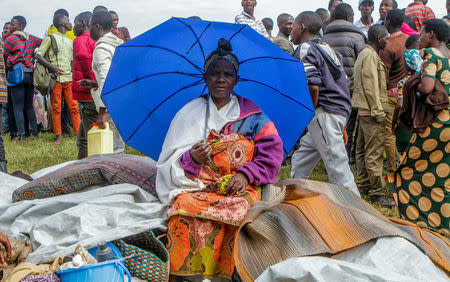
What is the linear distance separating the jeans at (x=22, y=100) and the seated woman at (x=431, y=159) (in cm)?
652

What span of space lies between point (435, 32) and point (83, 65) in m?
3.99

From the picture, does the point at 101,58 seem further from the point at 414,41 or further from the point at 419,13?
the point at 419,13

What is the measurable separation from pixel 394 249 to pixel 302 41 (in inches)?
107

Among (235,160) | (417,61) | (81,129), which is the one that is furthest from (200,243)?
(81,129)

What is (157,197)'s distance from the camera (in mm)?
3648

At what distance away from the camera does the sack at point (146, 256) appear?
2875mm

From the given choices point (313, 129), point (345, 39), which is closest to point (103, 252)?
point (313, 129)

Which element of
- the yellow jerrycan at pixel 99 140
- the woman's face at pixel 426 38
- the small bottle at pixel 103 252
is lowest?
the yellow jerrycan at pixel 99 140

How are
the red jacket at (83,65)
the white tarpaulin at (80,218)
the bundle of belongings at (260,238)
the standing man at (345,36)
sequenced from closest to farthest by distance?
1. the bundle of belongings at (260,238)
2. the white tarpaulin at (80,218)
3. the red jacket at (83,65)
4. the standing man at (345,36)

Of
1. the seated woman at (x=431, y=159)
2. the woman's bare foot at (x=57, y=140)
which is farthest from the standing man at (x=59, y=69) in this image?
the seated woman at (x=431, y=159)

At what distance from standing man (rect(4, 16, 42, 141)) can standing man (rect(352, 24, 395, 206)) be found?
5.79 meters

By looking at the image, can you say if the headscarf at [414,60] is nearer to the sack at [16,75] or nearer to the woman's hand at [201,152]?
the woman's hand at [201,152]

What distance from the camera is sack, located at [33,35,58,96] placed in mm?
7875

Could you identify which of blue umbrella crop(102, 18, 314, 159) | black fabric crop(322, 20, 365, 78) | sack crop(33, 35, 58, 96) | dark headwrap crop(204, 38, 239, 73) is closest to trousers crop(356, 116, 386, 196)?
black fabric crop(322, 20, 365, 78)
